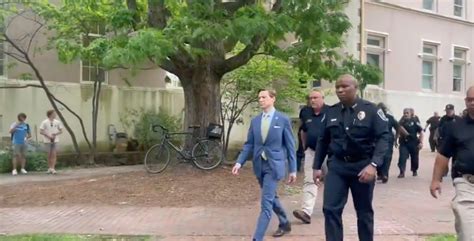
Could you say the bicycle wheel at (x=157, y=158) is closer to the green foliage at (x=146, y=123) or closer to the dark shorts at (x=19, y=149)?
the dark shorts at (x=19, y=149)

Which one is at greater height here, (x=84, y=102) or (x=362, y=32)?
(x=362, y=32)

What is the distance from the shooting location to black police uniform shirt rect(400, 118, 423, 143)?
1389 centimetres

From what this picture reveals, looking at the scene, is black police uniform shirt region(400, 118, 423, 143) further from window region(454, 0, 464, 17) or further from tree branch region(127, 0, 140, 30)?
window region(454, 0, 464, 17)

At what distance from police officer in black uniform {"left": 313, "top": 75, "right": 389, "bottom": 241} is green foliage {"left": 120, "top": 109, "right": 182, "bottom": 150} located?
13533 mm

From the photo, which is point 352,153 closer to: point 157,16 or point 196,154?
point 157,16

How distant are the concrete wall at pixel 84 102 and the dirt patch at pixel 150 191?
5.41 meters

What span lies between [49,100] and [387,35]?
12.7 meters

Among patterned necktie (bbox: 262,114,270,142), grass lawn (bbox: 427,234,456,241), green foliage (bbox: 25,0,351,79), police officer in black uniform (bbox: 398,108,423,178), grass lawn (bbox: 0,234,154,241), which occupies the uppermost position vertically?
green foliage (bbox: 25,0,351,79)

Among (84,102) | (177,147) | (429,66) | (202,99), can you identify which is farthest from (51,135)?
(429,66)

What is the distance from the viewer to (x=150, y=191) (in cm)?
1105

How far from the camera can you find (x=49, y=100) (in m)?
18.1

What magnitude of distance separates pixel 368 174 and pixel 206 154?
8.26 meters

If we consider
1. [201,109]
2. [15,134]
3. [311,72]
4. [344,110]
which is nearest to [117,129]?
[15,134]

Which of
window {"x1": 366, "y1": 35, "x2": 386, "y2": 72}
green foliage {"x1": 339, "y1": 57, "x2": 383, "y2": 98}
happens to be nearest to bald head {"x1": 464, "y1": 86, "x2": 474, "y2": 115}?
green foliage {"x1": 339, "y1": 57, "x2": 383, "y2": 98}
